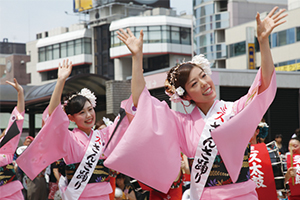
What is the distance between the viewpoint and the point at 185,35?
43.9 m

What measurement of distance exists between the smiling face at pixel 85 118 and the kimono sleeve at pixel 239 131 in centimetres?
216

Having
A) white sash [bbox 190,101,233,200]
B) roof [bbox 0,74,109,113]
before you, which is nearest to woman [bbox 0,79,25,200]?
white sash [bbox 190,101,233,200]

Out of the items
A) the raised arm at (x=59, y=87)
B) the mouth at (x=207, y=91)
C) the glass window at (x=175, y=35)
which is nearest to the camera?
the mouth at (x=207, y=91)

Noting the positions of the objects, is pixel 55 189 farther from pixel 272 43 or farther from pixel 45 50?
pixel 45 50

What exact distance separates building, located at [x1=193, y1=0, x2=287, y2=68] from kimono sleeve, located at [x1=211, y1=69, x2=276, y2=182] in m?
33.5

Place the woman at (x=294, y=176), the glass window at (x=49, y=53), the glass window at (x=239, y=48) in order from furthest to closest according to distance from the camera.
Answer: the glass window at (x=49, y=53)
the glass window at (x=239, y=48)
the woman at (x=294, y=176)

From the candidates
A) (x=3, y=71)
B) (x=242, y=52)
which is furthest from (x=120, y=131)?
(x=3, y=71)

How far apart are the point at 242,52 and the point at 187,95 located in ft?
99.1

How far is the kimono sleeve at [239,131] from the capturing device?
299cm

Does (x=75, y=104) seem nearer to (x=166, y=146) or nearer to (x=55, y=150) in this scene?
(x=55, y=150)

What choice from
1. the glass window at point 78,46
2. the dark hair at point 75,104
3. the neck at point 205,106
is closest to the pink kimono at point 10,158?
the dark hair at point 75,104

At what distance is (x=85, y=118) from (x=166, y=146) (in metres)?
1.92

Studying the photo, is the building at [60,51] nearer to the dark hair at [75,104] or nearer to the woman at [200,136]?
the dark hair at [75,104]

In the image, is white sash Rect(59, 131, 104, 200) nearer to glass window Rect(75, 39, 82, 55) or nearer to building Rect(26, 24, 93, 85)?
building Rect(26, 24, 93, 85)
